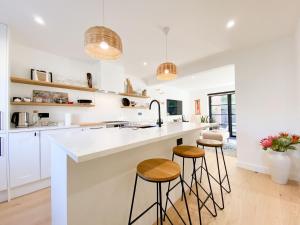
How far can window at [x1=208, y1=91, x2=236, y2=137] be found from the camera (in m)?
6.60

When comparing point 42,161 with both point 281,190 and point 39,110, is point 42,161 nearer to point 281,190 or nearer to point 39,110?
point 39,110

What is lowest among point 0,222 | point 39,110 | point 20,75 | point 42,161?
point 0,222

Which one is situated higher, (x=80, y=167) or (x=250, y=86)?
(x=250, y=86)

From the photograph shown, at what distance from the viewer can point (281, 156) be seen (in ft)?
7.53

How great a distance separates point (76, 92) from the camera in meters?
3.43

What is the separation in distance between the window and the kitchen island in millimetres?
6316

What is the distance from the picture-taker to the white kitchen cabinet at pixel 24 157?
2.10 metres

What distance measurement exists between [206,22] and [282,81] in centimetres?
183

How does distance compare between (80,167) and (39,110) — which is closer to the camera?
(80,167)

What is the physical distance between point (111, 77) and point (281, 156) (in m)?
4.01

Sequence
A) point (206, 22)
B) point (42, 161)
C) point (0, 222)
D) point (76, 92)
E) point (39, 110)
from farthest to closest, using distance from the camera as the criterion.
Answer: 1. point (76, 92)
2. point (39, 110)
3. point (42, 161)
4. point (206, 22)
5. point (0, 222)

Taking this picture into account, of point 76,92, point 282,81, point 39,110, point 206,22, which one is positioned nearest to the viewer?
point 206,22

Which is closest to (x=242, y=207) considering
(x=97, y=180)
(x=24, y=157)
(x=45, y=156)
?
(x=97, y=180)

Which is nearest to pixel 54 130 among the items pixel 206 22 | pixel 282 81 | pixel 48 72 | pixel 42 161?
pixel 42 161
